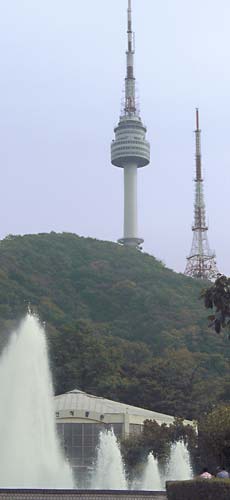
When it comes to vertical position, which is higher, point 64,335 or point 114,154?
point 114,154

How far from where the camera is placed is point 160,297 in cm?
10706

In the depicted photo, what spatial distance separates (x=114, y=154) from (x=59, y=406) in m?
79.5

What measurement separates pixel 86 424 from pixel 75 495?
36.7 meters

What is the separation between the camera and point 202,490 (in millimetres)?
21234

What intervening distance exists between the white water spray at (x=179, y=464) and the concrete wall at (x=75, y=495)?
16318mm

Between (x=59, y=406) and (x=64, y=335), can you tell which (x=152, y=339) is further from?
(x=59, y=406)

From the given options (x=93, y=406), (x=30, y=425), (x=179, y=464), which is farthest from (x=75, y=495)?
(x=93, y=406)

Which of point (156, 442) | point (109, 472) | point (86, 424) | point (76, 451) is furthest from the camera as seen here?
point (86, 424)

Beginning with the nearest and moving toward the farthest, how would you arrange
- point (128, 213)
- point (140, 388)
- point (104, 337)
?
point (140, 388)
point (104, 337)
point (128, 213)

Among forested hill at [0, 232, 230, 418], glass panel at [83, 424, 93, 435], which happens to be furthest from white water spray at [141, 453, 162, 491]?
forested hill at [0, 232, 230, 418]

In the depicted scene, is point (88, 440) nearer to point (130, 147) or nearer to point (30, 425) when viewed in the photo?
point (30, 425)

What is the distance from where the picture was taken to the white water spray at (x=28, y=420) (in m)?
32.7

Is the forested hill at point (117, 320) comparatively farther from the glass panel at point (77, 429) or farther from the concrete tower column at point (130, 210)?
the glass panel at point (77, 429)

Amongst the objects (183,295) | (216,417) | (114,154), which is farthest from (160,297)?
(216,417)
